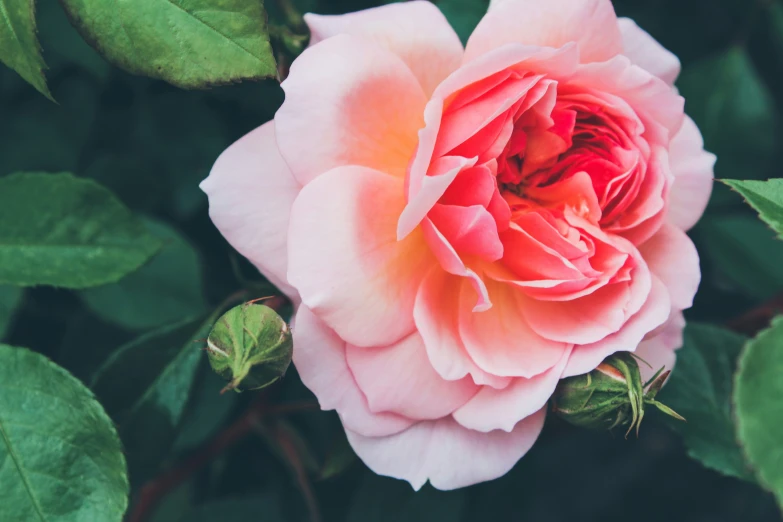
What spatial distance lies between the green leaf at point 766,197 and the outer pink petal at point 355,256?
27cm

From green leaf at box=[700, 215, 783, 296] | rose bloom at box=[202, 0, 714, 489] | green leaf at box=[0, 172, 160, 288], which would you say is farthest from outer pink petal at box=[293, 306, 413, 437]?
green leaf at box=[700, 215, 783, 296]

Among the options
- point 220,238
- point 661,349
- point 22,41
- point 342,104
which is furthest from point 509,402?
point 220,238

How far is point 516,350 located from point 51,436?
0.40 m

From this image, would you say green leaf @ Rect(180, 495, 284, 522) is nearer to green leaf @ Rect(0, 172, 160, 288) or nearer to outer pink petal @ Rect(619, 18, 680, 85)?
green leaf @ Rect(0, 172, 160, 288)

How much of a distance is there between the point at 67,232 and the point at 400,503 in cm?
51

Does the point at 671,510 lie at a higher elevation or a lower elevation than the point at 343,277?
lower

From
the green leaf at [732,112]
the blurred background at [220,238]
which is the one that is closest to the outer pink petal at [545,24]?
the blurred background at [220,238]

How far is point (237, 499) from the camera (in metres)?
1.02

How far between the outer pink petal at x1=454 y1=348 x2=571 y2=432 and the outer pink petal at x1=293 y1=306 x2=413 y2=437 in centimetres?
7

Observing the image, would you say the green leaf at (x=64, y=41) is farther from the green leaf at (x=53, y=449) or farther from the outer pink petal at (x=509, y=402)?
the outer pink petal at (x=509, y=402)

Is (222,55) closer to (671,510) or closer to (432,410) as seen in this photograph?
(432,410)

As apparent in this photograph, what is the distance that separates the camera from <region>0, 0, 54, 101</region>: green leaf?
1.88 ft


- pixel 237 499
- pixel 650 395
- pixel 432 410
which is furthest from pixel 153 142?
pixel 650 395

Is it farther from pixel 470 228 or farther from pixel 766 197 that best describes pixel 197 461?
pixel 766 197
